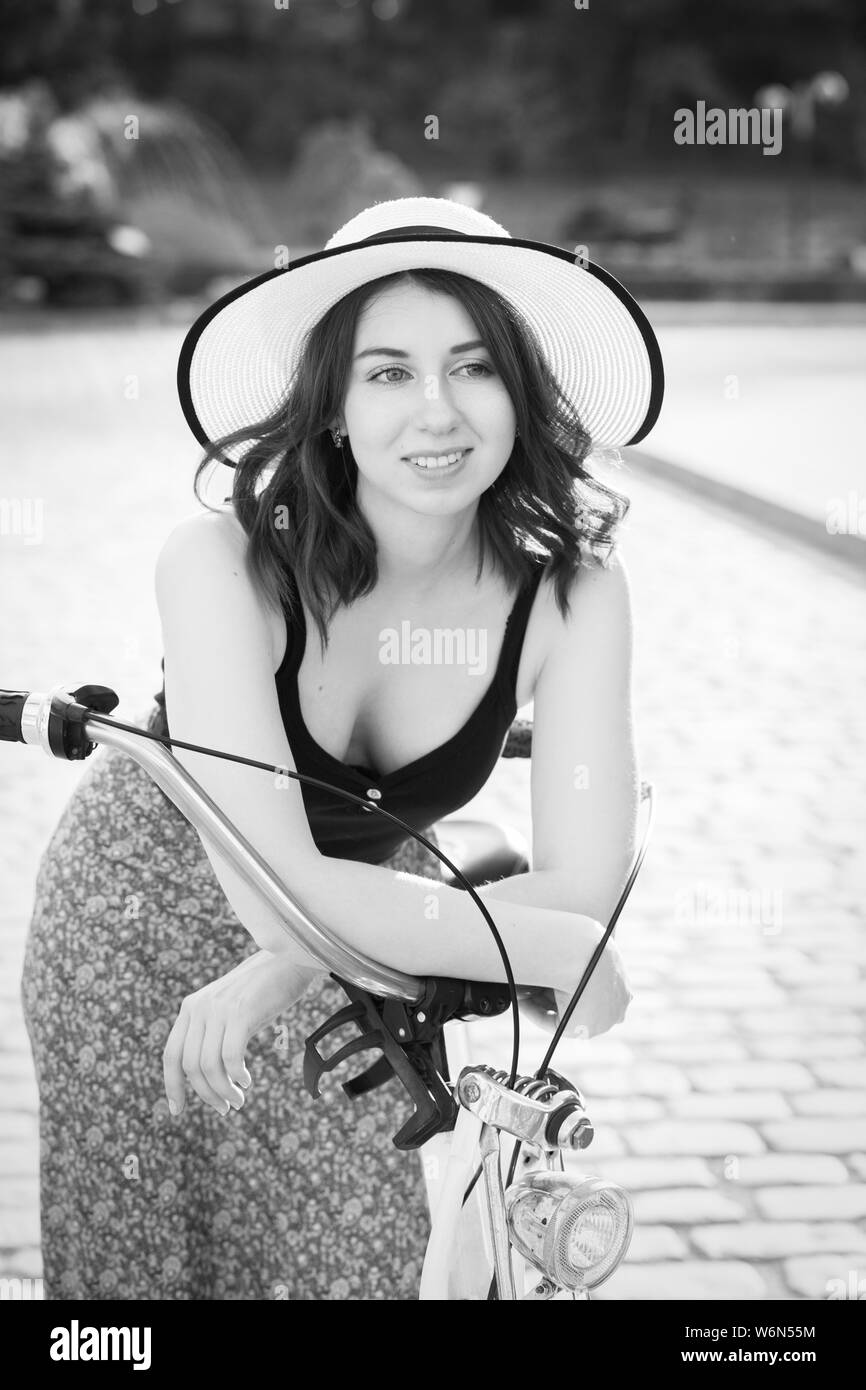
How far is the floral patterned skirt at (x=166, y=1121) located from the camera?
2498mm

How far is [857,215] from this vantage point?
43.4 meters

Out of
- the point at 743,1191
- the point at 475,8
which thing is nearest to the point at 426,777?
the point at 743,1191

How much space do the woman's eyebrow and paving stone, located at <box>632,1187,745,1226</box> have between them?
76.4 inches

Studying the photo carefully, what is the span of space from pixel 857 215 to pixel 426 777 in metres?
44.3

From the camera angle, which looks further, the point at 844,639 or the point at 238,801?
the point at 844,639

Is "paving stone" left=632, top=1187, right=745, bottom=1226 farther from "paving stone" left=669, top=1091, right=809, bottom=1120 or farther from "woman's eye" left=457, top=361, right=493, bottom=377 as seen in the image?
"woman's eye" left=457, top=361, right=493, bottom=377

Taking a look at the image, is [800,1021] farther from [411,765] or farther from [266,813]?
[266,813]

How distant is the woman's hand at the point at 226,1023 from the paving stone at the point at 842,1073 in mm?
2296

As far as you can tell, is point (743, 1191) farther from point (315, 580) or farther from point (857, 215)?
point (857, 215)

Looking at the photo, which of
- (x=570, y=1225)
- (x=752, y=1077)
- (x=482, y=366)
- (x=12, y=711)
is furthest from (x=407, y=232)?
(x=752, y=1077)

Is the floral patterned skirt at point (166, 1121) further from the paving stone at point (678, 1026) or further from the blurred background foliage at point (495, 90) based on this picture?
the blurred background foliage at point (495, 90)

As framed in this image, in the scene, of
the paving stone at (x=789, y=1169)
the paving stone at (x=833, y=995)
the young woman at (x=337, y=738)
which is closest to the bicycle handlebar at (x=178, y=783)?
the young woman at (x=337, y=738)

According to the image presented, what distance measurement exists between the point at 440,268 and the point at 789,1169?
87.1 inches

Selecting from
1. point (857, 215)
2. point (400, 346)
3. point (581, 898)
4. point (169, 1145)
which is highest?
point (857, 215)
